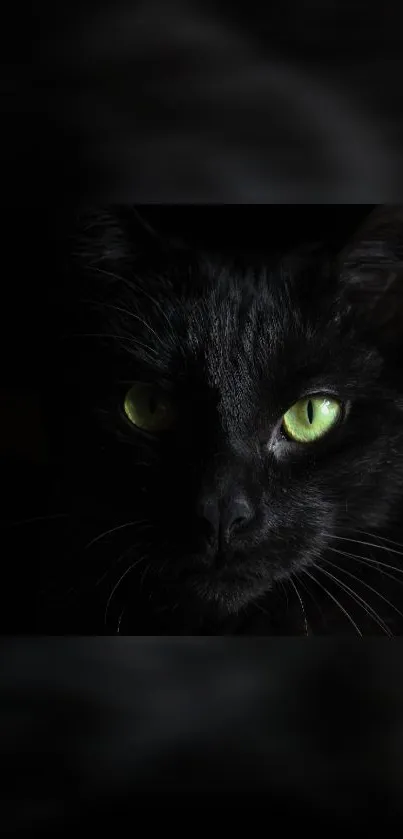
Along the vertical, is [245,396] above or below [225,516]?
above

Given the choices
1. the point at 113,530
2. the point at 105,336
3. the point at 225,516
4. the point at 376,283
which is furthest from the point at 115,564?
the point at 376,283

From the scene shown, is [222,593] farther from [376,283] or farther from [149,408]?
[376,283]

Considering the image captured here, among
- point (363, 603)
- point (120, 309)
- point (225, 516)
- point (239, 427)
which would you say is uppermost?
point (120, 309)

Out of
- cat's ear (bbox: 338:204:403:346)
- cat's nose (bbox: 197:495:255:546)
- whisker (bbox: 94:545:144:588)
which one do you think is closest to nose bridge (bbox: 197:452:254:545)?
cat's nose (bbox: 197:495:255:546)

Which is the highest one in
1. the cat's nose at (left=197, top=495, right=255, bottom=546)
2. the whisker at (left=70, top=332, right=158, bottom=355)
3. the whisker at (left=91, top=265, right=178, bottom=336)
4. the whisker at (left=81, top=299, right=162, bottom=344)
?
the whisker at (left=91, top=265, right=178, bottom=336)

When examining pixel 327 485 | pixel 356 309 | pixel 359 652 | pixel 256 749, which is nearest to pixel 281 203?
pixel 356 309

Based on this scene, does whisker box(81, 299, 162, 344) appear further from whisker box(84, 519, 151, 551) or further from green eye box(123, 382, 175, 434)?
whisker box(84, 519, 151, 551)
